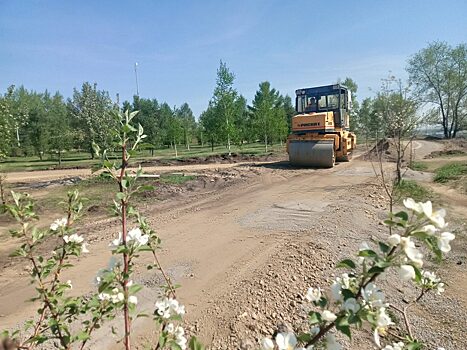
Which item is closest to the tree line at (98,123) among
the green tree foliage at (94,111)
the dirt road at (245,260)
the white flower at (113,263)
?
the green tree foliage at (94,111)

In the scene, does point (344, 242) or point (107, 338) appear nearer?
point (107, 338)

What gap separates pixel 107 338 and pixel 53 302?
1.92 metres

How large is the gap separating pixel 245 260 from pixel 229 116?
72.1 ft

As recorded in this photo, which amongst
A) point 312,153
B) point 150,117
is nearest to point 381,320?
point 312,153

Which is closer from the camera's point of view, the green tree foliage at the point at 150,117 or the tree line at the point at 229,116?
the tree line at the point at 229,116

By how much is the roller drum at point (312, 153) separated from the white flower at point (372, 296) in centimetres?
1355

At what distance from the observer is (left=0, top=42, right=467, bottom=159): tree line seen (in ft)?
35.6

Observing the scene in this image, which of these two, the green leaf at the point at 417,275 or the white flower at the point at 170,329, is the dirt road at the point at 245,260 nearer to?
the white flower at the point at 170,329

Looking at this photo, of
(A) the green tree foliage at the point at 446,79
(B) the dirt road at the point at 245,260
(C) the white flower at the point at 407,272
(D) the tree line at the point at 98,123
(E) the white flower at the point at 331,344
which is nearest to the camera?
(C) the white flower at the point at 407,272

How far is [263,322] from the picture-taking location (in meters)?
3.36

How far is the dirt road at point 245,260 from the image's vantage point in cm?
337

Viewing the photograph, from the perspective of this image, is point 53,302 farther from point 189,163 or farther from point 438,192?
point 189,163

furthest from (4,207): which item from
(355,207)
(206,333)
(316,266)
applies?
(355,207)

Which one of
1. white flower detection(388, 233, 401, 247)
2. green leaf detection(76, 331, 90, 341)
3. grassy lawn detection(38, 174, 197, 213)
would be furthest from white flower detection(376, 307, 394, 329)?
grassy lawn detection(38, 174, 197, 213)
